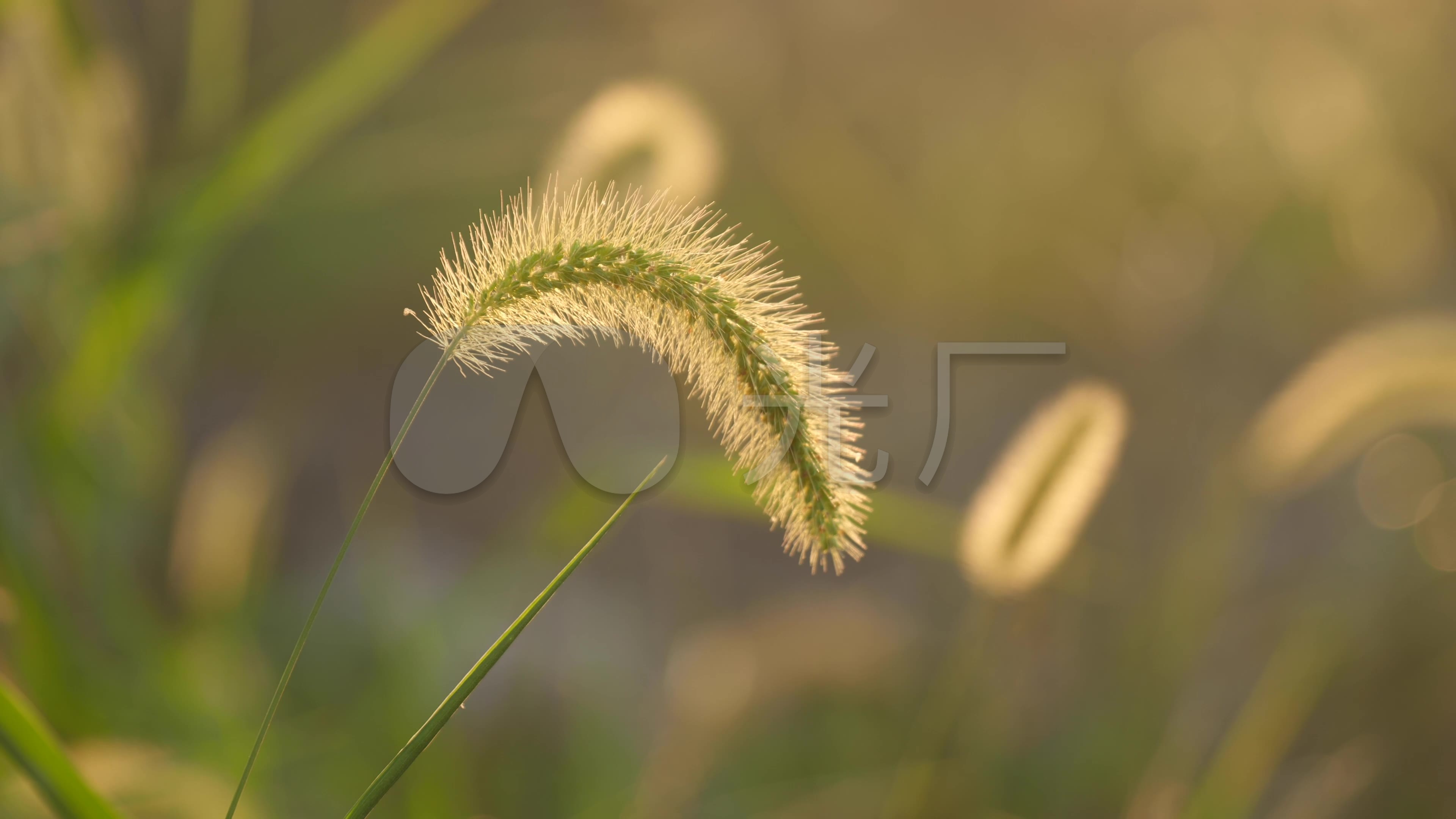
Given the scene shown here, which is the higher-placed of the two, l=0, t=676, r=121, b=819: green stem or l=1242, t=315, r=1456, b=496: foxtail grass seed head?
l=1242, t=315, r=1456, b=496: foxtail grass seed head

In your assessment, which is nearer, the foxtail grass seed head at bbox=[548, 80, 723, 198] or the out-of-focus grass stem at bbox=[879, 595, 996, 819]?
the out-of-focus grass stem at bbox=[879, 595, 996, 819]

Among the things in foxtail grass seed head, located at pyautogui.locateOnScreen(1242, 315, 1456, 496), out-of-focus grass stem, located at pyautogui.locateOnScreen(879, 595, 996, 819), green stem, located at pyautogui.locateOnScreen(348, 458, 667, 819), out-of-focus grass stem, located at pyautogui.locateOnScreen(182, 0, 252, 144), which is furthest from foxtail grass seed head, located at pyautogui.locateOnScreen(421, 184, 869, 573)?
out-of-focus grass stem, located at pyautogui.locateOnScreen(182, 0, 252, 144)

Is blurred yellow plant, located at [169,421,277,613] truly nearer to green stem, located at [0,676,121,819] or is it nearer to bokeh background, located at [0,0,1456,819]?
bokeh background, located at [0,0,1456,819]

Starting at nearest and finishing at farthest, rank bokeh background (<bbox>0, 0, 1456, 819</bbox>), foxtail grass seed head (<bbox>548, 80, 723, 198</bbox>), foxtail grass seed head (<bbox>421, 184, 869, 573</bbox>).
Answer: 1. foxtail grass seed head (<bbox>421, 184, 869, 573</bbox>)
2. foxtail grass seed head (<bbox>548, 80, 723, 198</bbox>)
3. bokeh background (<bbox>0, 0, 1456, 819</bbox>)

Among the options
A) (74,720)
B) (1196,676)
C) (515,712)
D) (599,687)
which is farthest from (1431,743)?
(74,720)

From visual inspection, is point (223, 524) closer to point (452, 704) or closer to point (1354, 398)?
point (452, 704)

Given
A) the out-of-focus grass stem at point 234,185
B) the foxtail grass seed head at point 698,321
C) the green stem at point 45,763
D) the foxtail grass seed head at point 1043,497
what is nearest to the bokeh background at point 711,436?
the out-of-focus grass stem at point 234,185

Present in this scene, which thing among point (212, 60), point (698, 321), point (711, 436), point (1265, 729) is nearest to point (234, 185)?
point (212, 60)
